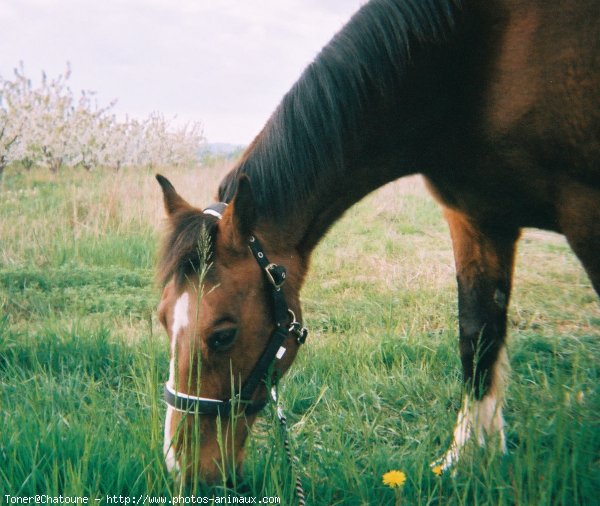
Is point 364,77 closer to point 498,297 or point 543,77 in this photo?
point 543,77

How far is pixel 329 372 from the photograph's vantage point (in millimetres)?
2721

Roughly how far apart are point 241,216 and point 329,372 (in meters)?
1.32

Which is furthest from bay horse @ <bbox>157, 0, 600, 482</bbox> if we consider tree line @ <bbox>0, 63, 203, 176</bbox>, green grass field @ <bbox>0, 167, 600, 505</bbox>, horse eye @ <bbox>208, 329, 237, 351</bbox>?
tree line @ <bbox>0, 63, 203, 176</bbox>

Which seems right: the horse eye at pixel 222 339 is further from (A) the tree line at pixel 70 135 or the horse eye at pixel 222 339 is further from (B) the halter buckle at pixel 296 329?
(A) the tree line at pixel 70 135

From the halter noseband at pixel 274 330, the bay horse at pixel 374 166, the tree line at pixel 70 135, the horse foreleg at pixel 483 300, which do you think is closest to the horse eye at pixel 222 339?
the bay horse at pixel 374 166

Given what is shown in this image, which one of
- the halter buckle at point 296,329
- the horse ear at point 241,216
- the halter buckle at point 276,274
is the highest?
the horse ear at point 241,216

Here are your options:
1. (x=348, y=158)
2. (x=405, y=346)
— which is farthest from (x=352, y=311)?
(x=348, y=158)

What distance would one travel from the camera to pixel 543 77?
1803 mm

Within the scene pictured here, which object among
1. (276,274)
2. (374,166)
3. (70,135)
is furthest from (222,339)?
(70,135)

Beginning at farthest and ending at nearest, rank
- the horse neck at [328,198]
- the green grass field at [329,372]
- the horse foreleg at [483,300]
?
the horse foreleg at [483,300] → the horse neck at [328,198] → the green grass field at [329,372]

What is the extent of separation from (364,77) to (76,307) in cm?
307

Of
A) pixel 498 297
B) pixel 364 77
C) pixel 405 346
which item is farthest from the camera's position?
pixel 405 346

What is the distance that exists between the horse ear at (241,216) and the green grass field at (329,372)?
50cm

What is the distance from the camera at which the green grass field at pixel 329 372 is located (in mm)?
1548
